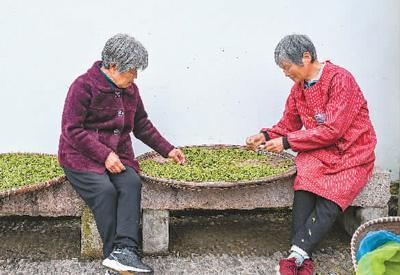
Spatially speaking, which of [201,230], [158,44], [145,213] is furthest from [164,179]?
[158,44]

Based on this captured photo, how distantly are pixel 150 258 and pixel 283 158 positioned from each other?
1.12 metres

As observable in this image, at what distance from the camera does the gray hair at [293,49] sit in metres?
3.37

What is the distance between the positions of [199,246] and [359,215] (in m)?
1.07

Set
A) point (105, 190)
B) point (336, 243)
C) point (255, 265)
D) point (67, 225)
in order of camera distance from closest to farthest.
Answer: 1. point (105, 190)
2. point (255, 265)
3. point (336, 243)
4. point (67, 225)

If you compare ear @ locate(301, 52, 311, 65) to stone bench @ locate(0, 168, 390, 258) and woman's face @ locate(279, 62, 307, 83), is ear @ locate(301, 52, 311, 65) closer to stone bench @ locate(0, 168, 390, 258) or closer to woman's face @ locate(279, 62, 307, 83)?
woman's face @ locate(279, 62, 307, 83)

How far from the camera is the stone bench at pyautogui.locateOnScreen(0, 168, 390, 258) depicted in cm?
347

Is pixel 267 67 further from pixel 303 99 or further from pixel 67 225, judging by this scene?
pixel 67 225

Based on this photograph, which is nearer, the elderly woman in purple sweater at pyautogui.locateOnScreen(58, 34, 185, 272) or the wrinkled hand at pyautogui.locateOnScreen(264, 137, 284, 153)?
the elderly woman in purple sweater at pyautogui.locateOnScreen(58, 34, 185, 272)

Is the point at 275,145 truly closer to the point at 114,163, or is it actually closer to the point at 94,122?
the point at 114,163

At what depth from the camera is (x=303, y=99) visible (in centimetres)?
367

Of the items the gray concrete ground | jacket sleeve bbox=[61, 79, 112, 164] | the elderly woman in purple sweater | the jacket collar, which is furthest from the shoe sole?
the jacket collar

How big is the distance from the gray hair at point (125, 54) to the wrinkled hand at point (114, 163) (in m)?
0.48

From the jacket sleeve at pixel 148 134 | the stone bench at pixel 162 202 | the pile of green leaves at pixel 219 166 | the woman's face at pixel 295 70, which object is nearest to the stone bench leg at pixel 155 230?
the stone bench at pixel 162 202

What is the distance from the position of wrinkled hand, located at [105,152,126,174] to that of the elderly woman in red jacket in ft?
3.04
